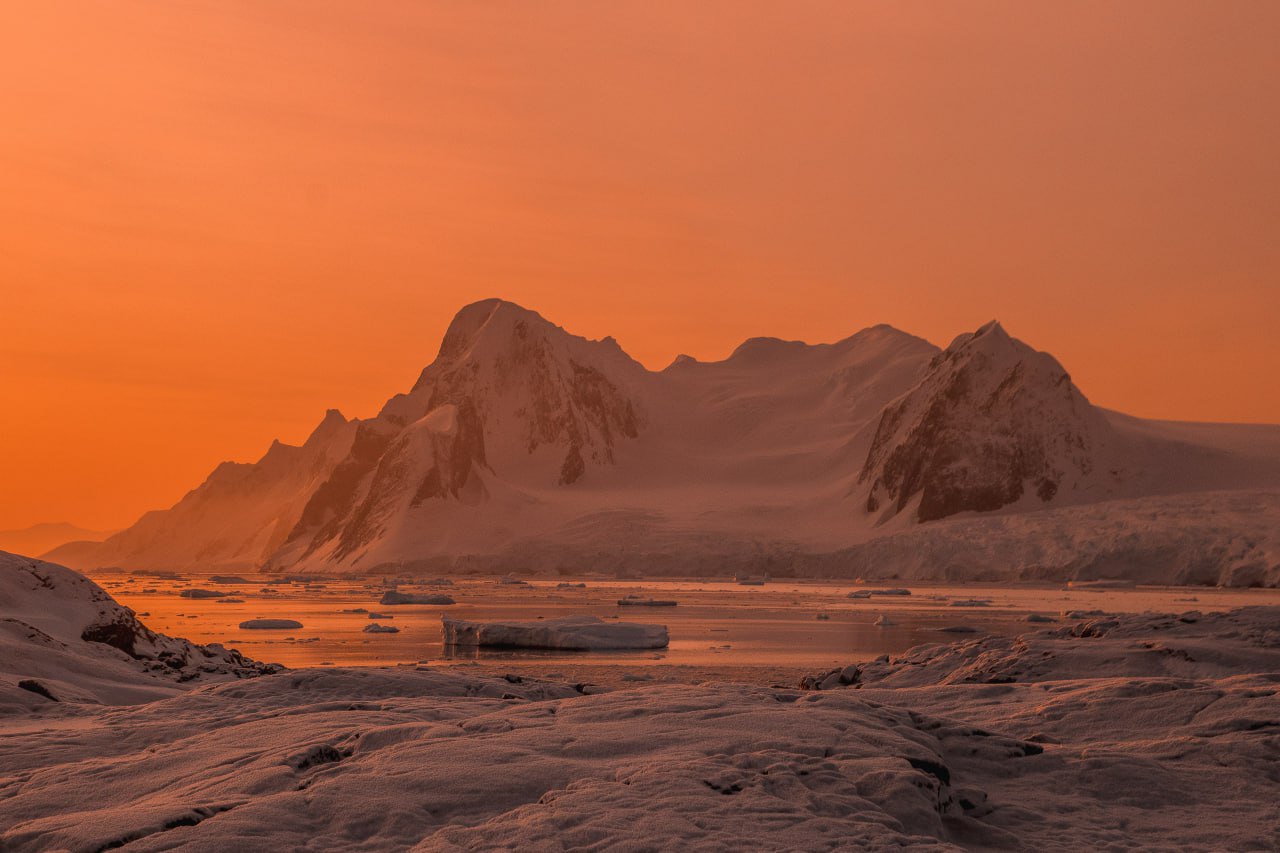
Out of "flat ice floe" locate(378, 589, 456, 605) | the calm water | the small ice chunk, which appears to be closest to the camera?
the calm water

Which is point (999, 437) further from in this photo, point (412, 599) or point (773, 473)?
point (412, 599)

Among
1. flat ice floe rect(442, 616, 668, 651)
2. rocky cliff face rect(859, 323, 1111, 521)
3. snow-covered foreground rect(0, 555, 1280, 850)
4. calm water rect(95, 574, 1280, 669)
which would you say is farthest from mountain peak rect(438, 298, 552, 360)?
snow-covered foreground rect(0, 555, 1280, 850)

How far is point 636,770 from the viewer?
25.2ft

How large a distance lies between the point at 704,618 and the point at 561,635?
14.0 meters

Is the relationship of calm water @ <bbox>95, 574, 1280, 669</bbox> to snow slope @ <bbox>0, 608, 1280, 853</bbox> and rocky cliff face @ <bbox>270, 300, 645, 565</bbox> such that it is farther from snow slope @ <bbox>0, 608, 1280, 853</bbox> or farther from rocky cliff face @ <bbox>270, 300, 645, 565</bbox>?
rocky cliff face @ <bbox>270, 300, 645, 565</bbox>

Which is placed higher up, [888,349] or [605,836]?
[888,349]

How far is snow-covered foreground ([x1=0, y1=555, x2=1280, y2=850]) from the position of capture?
6.84 metres

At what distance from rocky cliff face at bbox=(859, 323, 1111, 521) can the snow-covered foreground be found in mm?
101503

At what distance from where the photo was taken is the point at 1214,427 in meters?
127

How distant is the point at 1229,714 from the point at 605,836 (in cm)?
747

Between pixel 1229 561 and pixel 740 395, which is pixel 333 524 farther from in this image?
pixel 1229 561

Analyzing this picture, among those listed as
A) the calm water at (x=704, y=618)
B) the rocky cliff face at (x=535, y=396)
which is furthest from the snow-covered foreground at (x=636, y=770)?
the rocky cliff face at (x=535, y=396)

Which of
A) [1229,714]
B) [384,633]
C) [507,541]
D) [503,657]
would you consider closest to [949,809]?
[1229,714]

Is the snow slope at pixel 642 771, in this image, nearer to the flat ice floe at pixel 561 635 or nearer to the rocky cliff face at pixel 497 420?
the flat ice floe at pixel 561 635
